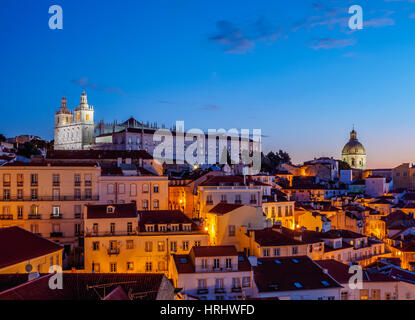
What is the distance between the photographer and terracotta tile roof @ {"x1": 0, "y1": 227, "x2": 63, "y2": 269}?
25.4 m

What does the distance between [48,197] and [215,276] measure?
2136 centimetres

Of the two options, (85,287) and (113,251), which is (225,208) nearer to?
(113,251)

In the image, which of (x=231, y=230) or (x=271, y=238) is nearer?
(x=271, y=238)

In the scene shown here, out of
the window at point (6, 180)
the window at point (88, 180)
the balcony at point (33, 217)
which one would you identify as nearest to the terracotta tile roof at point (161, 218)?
the window at point (88, 180)

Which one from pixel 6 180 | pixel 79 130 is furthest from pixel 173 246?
pixel 79 130

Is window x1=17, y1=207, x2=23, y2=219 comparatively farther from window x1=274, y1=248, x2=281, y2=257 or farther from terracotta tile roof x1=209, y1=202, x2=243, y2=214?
window x1=274, y1=248, x2=281, y2=257

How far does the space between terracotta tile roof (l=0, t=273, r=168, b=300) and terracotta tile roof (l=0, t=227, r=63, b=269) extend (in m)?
7.83

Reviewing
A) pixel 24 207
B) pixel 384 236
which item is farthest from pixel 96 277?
pixel 384 236

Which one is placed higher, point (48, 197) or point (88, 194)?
point (88, 194)

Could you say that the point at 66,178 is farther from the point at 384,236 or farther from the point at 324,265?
the point at 384,236

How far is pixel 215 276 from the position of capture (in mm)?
27578

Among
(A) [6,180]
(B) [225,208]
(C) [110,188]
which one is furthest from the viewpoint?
(C) [110,188]

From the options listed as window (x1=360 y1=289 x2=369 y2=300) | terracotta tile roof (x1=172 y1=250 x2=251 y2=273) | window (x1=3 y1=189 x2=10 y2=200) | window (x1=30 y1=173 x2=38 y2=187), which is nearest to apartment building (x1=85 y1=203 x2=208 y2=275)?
terracotta tile roof (x1=172 y1=250 x2=251 y2=273)
